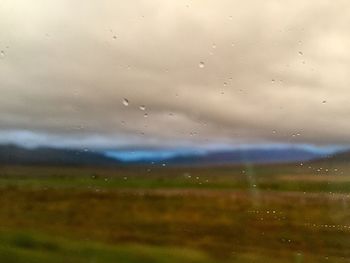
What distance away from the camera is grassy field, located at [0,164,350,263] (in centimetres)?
651

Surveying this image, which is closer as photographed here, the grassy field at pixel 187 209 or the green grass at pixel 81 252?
the green grass at pixel 81 252

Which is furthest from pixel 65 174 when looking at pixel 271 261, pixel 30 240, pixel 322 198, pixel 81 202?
pixel 322 198

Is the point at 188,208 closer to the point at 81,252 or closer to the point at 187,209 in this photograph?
the point at 187,209

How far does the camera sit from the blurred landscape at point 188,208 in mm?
6512

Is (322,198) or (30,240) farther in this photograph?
(322,198)

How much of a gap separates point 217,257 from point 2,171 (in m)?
2.38

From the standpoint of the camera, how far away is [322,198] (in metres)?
6.88

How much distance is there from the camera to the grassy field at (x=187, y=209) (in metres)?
6.51

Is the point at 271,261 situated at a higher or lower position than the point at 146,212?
lower

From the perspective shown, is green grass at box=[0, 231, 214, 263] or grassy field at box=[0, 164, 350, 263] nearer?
green grass at box=[0, 231, 214, 263]

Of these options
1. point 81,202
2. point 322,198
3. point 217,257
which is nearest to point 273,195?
point 322,198

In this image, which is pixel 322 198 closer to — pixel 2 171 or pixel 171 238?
pixel 171 238

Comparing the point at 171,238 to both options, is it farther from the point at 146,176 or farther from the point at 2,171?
the point at 2,171

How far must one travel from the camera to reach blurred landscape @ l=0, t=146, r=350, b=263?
6.51 m
